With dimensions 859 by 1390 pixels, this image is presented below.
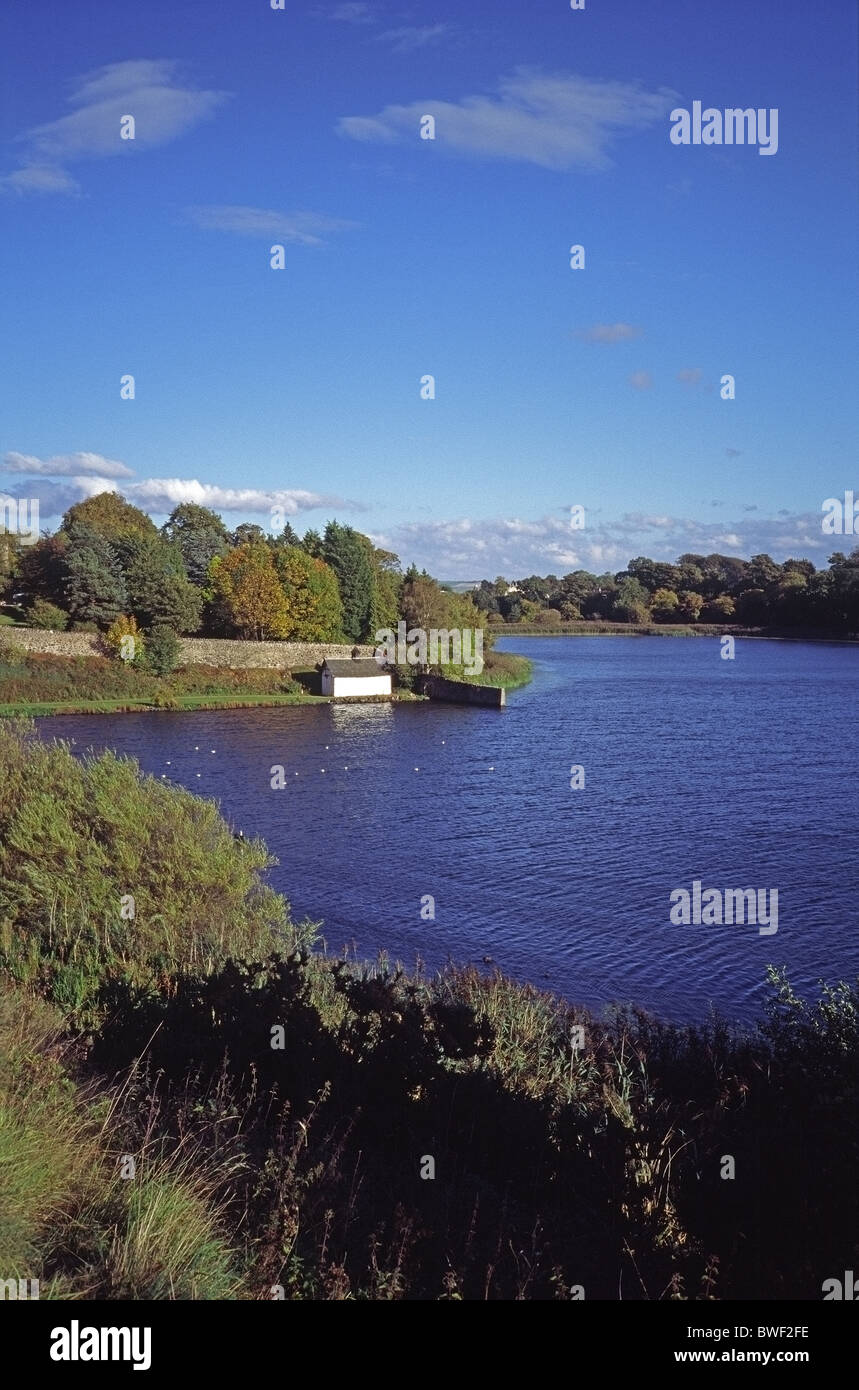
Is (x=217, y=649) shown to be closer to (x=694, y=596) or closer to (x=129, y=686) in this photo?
(x=129, y=686)

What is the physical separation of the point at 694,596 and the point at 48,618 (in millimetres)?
105245

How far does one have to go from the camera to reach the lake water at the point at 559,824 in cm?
2069

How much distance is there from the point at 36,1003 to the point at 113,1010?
0.89m

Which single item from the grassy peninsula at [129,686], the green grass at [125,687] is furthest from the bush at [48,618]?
the green grass at [125,687]

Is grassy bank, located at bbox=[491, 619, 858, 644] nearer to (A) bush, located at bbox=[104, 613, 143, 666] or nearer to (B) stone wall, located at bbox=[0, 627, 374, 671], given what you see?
(B) stone wall, located at bbox=[0, 627, 374, 671]

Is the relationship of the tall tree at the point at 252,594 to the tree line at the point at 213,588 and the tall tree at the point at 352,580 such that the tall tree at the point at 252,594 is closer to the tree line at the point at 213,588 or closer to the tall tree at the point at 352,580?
the tree line at the point at 213,588

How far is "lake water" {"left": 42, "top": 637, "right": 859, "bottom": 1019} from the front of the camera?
67.9ft

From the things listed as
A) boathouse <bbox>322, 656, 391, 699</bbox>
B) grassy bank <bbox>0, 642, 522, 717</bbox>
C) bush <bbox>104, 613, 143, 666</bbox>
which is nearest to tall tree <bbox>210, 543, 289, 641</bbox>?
grassy bank <bbox>0, 642, 522, 717</bbox>

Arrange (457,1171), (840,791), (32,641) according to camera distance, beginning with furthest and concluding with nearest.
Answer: (32,641) < (840,791) < (457,1171)

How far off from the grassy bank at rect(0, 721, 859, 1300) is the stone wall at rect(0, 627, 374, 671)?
6235 cm

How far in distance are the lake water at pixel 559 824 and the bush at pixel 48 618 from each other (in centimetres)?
1557
